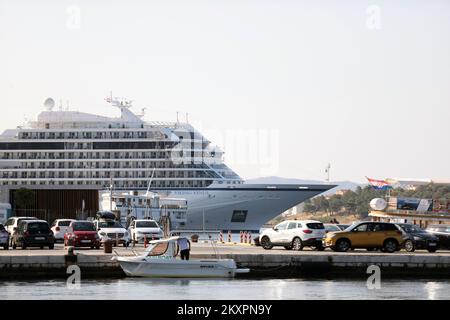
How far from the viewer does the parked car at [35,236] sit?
4544 cm

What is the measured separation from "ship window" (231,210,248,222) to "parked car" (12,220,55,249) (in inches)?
2359

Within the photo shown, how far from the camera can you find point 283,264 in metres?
38.7

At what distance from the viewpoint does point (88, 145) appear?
110 m

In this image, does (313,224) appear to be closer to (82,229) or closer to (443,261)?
(443,261)

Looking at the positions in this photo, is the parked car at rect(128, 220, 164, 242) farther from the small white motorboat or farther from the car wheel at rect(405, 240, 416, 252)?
the small white motorboat

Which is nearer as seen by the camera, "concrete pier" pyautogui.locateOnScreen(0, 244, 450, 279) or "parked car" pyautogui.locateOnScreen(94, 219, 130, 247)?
"concrete pier" pyautogui.locateOnScreen(0, 244, 450, 279)

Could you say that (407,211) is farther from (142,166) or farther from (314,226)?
(142,166)

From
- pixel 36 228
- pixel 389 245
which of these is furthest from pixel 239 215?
pixel 389 245

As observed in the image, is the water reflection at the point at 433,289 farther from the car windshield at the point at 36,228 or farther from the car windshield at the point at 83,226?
the car windshield at the point at 36,228

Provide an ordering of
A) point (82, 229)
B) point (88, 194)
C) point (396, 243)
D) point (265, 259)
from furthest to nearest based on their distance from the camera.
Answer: point (88, 194)
point (82, 229)
point (396, 243)
point (265, 259)

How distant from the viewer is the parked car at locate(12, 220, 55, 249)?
45.4 m

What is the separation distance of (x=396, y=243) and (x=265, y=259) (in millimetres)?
7102

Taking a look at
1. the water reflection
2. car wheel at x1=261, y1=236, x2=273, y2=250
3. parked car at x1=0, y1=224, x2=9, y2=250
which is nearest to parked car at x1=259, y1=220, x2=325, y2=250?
car wheel at x1=261, y1=236, x2=273, y2=250
